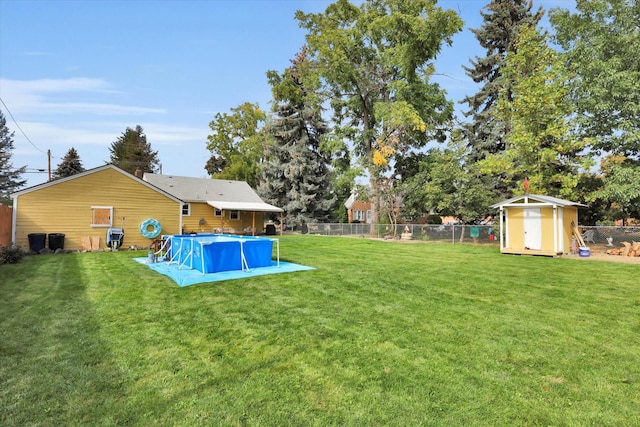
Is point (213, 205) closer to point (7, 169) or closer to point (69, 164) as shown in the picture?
point (69, 164)

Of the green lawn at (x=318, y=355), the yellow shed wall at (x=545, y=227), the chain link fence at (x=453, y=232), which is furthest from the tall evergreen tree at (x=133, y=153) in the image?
the yellow shed wall at (x=545, y=227)

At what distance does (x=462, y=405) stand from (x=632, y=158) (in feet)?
76.0

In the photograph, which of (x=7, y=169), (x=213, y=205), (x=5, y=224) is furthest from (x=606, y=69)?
(x=7, y=169)

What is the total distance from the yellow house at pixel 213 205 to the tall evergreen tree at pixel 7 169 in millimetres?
24832

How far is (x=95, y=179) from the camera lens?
51.4 ft

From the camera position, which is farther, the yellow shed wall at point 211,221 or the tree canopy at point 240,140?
the tree canopy at point 240,140

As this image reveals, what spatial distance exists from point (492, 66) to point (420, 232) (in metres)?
15.3

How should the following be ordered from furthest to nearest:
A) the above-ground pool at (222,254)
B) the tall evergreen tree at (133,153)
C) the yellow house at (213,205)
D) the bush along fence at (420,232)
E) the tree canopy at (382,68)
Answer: the tall evergreen tree at (133,153)
the tree canopy at (382,68)
the yellow house at (213,205)
the bush along fence at (420,232)
the above-ground pool at (222,254)

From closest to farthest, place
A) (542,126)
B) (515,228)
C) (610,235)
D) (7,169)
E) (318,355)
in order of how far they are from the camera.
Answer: (318,355), (610,235), (515,228), (542,126), (7,169)

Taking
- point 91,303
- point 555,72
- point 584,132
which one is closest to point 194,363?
point 91,303

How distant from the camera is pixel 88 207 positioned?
15.5 metres

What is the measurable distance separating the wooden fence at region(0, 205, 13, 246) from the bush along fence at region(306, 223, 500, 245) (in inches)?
770

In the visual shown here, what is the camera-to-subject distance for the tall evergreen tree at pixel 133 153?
146 feet

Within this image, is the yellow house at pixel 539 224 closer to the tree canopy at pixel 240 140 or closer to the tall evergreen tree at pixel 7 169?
the tree canopy at pixel 240 140
